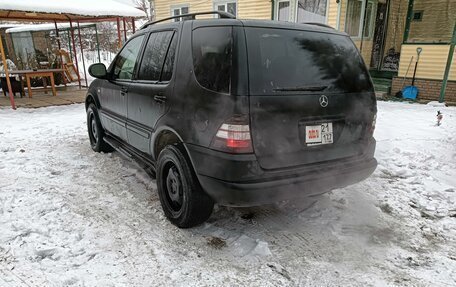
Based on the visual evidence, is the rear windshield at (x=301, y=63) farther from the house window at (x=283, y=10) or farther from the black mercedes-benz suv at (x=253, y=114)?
the house window at (x=283, y=10)

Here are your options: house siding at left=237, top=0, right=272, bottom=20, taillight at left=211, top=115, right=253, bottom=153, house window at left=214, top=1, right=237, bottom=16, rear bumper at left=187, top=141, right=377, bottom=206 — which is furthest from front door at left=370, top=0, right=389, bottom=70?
taillight at left=211, top=115, right=253, bottom=153

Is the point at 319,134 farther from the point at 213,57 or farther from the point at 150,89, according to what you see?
the point at 150,89

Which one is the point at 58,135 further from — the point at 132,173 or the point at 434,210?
the point at 434,210

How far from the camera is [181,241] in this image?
2842mm

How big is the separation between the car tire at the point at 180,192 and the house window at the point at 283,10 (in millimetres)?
10429

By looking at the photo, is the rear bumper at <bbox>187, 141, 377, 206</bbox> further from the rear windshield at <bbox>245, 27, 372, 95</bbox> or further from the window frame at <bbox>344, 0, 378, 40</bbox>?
the window frame at <bbox>344, 0, 378, 40</bbox>

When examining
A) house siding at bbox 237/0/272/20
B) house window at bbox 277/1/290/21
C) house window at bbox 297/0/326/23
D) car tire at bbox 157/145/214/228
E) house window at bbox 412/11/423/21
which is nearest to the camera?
car tire at bbox 157/145/214/228

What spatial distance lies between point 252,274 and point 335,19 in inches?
389

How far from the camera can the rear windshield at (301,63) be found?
2.44 meters

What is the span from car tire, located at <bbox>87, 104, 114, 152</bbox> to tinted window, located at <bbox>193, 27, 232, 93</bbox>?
2.84 m

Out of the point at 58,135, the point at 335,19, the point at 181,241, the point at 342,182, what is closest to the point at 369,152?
the point at 342,182

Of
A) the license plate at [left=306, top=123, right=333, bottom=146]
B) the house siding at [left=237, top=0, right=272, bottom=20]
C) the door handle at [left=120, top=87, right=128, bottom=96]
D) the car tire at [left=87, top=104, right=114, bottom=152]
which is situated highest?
the house siding at [left=237, top=0, right=272, bottom=20]

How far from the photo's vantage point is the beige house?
921 centimetres

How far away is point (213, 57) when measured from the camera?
2551mm
